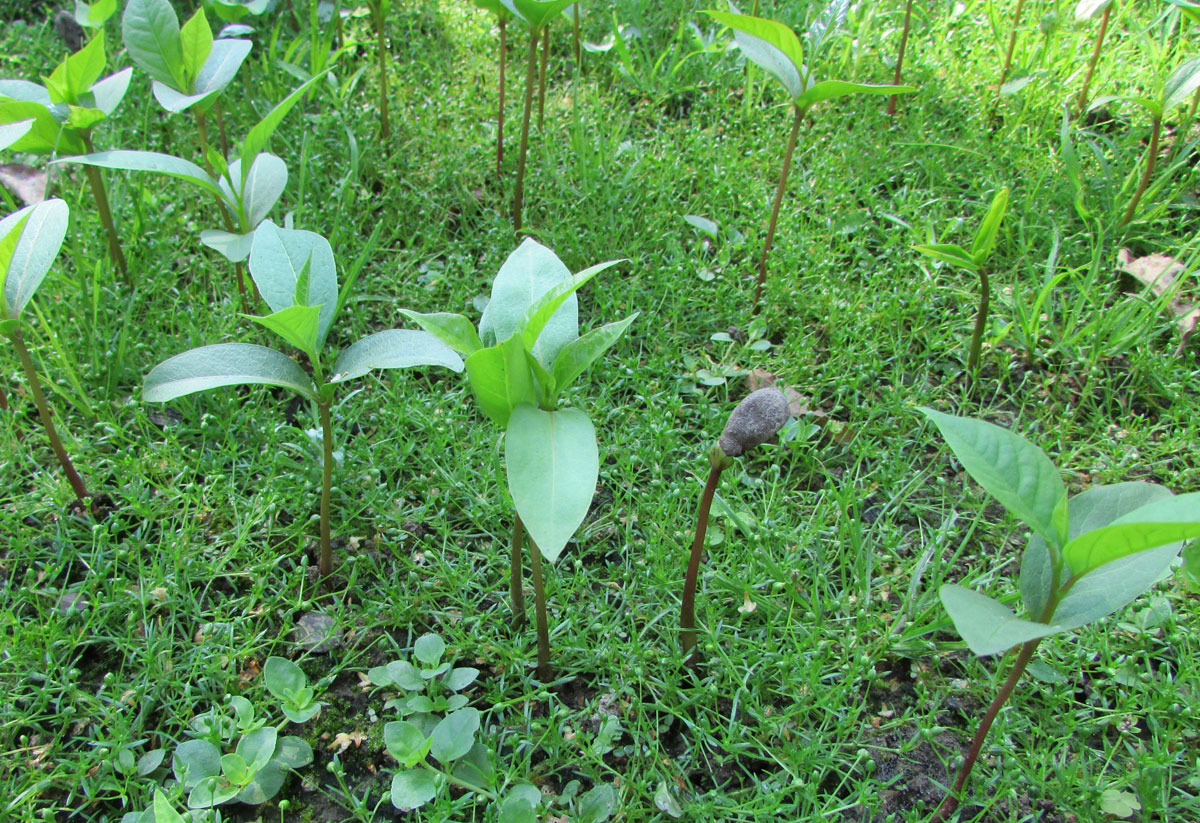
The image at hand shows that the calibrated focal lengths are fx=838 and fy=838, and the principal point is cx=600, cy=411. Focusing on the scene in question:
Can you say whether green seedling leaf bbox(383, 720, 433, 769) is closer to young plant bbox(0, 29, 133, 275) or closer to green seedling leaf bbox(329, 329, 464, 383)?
green seedling leaf bbox(329, 329, 464, 383)

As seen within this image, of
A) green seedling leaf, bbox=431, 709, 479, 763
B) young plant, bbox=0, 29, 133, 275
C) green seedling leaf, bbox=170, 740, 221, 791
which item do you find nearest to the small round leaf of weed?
green seedling leaf, bbox=431, 709, 479, 763

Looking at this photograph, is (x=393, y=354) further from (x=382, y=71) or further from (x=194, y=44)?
(x=382, y=71)

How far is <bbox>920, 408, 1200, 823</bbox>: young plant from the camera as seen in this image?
3.73 ft

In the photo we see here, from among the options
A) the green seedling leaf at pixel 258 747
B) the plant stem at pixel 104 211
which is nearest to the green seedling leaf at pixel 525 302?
the green seedling leaf at pixel 258 747

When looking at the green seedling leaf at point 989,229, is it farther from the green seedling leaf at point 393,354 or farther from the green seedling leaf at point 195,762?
the green seedling leaf at point 195,762

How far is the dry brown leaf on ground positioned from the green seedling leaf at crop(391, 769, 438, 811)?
231 cm

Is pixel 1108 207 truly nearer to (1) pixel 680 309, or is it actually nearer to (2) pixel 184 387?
(1) pixel 680 309

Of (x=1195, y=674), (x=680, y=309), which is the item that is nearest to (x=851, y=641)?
(x=1195, y=674)

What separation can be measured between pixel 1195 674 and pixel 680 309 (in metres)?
1.54

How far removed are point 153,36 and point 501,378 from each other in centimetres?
164

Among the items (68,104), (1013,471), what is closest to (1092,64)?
(1013,471)

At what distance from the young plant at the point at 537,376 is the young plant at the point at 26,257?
2.99 feet

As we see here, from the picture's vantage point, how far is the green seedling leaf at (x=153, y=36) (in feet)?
7.30

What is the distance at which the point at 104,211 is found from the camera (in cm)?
241
